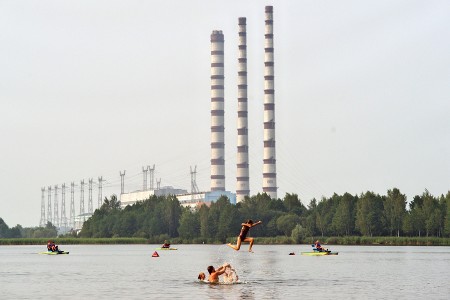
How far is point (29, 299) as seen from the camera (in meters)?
57.6

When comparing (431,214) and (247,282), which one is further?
(431,214)

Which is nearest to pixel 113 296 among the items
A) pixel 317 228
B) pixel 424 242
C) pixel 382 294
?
pixel 382 294

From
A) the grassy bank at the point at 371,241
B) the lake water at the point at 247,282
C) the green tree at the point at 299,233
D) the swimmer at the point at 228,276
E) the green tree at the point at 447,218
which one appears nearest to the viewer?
the lake water at the point at 247,282

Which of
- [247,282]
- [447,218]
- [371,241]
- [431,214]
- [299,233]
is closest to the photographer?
[247,282]

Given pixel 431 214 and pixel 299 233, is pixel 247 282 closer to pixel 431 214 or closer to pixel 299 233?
pixel 431 214

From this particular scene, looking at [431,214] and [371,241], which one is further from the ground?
[431,214]

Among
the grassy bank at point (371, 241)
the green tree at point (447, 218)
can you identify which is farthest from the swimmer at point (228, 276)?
the grassy bank at point (371, 241)

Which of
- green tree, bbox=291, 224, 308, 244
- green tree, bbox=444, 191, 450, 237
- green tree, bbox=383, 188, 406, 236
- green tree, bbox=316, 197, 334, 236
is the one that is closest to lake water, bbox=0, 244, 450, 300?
green tree, bbox=444, 191, 450, 237

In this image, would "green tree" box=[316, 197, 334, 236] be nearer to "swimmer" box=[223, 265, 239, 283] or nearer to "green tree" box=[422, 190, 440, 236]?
"green tree" box=[422, 190, 440, 236]

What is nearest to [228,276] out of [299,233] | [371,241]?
[371,241]

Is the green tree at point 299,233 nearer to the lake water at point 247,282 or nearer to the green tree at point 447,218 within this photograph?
the green tree at point 447,218

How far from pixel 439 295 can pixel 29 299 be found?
74.1 feet

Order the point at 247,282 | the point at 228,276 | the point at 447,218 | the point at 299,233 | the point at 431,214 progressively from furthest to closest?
the point at 299,233 < the point at 431,214 < the point at 447,218 < the point at 247,282 < the point at 228,276

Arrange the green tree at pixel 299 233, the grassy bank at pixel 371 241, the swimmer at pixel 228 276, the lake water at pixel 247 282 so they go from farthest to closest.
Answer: the green tree at pixel 299 233 → the grassy bank at pixel 371 241 → the swimmer at pixel 228 276 → the lake water at pixel 247 282
